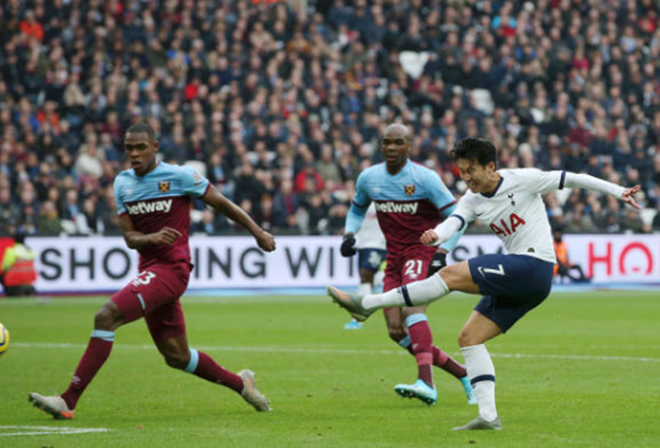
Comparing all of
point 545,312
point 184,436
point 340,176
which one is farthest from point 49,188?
point 184,436

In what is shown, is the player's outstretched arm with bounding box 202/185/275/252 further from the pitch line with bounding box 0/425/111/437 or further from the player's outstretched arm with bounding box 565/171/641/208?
the player's outstretched arm with bounding box 565/171/641/208

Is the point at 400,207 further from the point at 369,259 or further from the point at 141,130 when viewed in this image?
the point at 369,259

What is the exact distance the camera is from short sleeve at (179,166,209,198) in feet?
30.1

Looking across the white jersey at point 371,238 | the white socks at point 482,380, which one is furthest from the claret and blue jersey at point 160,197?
the white jersey at point 371,238

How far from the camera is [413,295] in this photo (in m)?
8.00

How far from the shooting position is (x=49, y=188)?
24.4 meters

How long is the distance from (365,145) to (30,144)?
7.63 m

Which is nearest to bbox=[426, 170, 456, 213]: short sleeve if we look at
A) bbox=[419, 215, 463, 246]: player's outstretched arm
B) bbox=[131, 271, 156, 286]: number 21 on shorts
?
bbox=[419, 215, 463, 246]: player's outstretched arm

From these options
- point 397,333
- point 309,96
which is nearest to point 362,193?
point 397,333

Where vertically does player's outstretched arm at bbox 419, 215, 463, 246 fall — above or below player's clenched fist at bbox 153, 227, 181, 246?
above

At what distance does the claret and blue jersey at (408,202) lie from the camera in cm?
1041

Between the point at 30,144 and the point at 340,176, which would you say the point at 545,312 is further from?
the point at 30,144

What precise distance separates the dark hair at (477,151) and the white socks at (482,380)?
127cm

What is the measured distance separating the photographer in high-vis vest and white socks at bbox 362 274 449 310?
16.1 metres
